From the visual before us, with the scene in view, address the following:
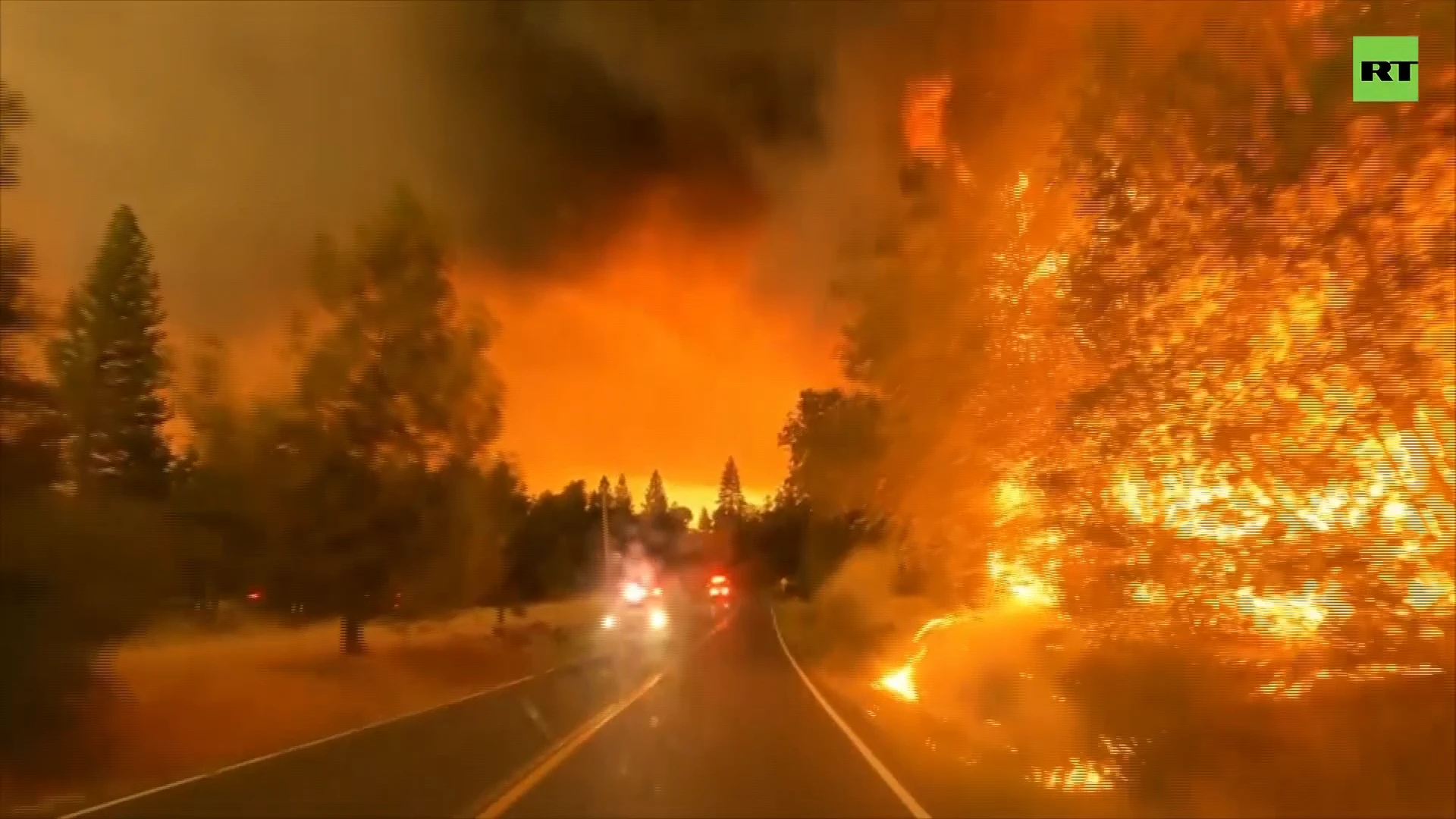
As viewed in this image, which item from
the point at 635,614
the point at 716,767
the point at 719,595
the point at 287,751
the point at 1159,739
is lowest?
the point at 719,595

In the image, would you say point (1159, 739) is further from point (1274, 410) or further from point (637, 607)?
point (637, 607)

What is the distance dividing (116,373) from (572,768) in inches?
1030

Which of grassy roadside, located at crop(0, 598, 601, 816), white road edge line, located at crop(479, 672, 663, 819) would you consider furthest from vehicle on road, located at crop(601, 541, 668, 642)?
white road edge line, located at crop(479, 672, 663, 819)

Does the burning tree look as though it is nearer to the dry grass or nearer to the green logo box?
the green logo box

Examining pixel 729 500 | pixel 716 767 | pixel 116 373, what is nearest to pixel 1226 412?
pixel 716 767

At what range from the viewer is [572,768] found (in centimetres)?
1426

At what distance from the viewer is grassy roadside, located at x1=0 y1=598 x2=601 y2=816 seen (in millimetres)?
16641

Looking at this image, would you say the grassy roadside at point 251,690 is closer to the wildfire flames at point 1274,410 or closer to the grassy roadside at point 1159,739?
the grassy roadside at point 1159,739

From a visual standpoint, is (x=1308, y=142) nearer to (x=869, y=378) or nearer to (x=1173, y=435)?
(x=1173, y=435)

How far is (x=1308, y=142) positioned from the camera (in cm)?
1038

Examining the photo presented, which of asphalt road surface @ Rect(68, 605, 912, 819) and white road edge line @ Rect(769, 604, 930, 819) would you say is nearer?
white road edge line @ Rect(769, 604, 930, 819)

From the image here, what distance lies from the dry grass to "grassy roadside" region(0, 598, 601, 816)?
3cm

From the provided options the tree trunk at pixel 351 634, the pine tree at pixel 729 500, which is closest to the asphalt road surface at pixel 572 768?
the tree trunk at pixel 351 634

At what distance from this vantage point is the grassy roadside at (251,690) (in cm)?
1664
